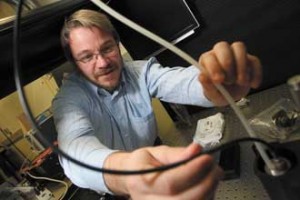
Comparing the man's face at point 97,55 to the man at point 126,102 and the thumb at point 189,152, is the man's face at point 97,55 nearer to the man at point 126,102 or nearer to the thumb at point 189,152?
the man at point 126,102

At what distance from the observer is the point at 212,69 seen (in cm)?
37

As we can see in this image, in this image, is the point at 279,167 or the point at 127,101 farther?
the point at 127,101

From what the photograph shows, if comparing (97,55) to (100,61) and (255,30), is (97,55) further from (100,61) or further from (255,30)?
(255,30)

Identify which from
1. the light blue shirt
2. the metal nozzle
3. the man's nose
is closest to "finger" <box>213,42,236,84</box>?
the metal nozzle

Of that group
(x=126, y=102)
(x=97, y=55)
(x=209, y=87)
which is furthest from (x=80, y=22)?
(x=209, y=87)

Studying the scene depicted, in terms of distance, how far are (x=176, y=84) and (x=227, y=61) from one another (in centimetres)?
37

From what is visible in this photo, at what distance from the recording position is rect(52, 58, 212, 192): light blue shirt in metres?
0.68

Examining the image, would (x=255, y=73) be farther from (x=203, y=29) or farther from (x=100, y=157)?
(x=203, y=29)

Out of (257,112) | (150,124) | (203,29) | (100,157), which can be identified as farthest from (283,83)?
(100,157)

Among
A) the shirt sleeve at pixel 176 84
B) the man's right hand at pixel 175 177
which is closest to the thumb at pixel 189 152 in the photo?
the man's right hand at pixel 175 177

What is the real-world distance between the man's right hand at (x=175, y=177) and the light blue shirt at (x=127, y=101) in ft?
1.05

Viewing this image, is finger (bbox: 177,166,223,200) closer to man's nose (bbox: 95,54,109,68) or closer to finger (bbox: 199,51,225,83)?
finger (bbox: 199,51,225,83)

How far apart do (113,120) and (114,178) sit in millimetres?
499

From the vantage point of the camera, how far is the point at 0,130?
1267 millimetres
